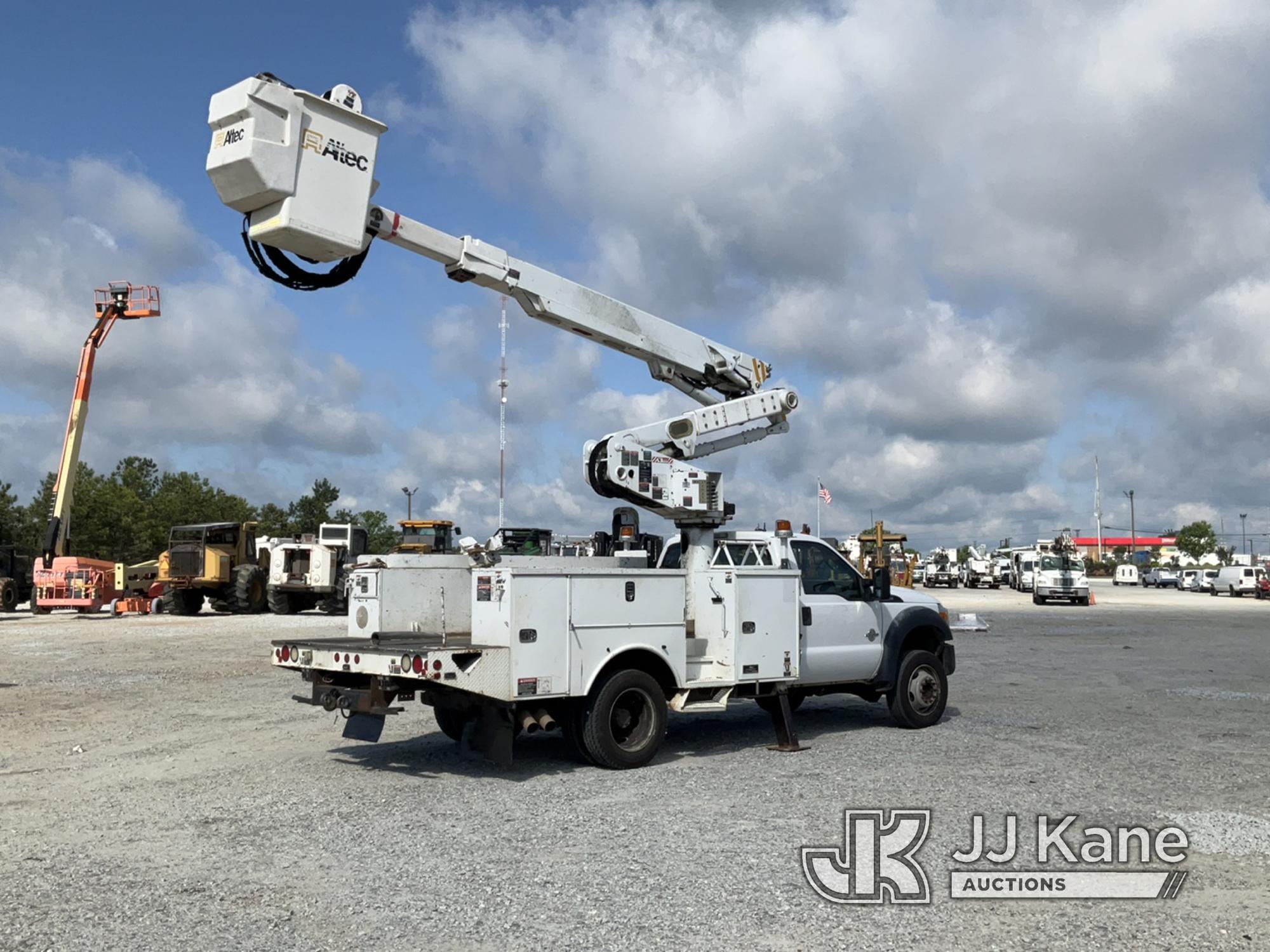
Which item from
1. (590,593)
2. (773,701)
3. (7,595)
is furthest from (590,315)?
(7,595)

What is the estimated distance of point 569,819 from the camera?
750 centimetres

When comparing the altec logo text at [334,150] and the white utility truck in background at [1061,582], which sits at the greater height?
the altec logo text at [334,150]

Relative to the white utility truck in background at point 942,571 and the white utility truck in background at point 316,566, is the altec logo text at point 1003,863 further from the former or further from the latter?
the white utility truck in background at point 942,571

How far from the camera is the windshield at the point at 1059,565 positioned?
46.6 meters

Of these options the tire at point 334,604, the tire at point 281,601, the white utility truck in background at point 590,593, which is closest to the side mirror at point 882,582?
the white utility truck in background at point 590,593

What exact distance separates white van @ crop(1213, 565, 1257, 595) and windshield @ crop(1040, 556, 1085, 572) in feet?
62.2

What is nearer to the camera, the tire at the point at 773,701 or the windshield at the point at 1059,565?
the tire at the point at 773,701

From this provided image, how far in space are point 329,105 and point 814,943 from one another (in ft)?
22.1

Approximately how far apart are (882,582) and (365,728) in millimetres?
5285

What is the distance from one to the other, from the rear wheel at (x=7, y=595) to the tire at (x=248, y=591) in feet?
34.9

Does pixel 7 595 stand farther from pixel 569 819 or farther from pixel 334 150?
pixel 569 819

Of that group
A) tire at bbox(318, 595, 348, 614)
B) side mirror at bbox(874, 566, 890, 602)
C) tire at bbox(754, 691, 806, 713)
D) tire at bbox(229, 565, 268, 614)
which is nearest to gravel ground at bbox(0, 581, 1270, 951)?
tire at bbox(754, 691, 806, 713)

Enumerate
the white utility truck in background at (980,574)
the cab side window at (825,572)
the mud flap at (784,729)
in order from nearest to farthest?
the mud flap at (784,729)
the cab side window at (825,572)
the white utility truck in background at (980,574)

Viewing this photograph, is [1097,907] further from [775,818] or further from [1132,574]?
[1132,574]
